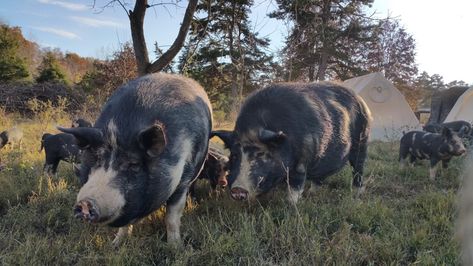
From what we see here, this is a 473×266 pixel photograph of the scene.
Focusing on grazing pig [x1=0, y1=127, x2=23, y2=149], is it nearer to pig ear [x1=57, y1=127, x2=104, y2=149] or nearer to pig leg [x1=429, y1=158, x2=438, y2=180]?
pig ear [x1=57, y1=127, x2=104, y2=149]

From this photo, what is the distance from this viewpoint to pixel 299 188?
404 centimetres

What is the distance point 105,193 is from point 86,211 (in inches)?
6.5

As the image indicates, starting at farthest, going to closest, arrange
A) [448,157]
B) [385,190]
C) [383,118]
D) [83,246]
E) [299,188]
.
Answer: [383,118]
[448,157]
[385,190]
[299,188]
[83,246]

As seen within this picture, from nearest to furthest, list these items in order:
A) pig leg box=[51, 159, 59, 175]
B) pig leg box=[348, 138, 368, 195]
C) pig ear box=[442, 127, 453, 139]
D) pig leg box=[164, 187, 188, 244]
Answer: pig leg box=[164, 187, 188, 244] < pig leg box=[348, 138, 368, 195] < pig leg box=[51, 159, 59, 175] < pig ear box=[442, 127, 453, 139]

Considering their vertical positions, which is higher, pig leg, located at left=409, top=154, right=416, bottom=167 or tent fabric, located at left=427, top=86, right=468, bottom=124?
tent fabric, located at left=427, top=86, right=468, bottom=124

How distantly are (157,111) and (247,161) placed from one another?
41.2 inches

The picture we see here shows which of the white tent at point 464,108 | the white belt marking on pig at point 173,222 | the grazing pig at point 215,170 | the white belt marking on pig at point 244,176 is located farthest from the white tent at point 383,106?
the white belt marking on pig at point 173,222

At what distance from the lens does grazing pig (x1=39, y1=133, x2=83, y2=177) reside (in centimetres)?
511

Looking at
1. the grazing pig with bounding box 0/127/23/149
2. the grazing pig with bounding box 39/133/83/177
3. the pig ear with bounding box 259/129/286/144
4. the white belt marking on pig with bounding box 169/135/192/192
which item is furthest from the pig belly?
the grazing pig with bounding box 0/127/23/149

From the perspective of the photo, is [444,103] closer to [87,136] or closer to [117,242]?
[117,242]

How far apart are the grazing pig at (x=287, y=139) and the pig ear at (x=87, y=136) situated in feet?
4.30

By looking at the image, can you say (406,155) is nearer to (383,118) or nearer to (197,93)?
(197,93)

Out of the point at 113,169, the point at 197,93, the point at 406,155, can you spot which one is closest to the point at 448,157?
the point at 406,155

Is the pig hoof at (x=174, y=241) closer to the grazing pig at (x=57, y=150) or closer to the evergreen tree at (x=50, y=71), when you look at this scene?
the grazing pig at (x=57, y=150)
